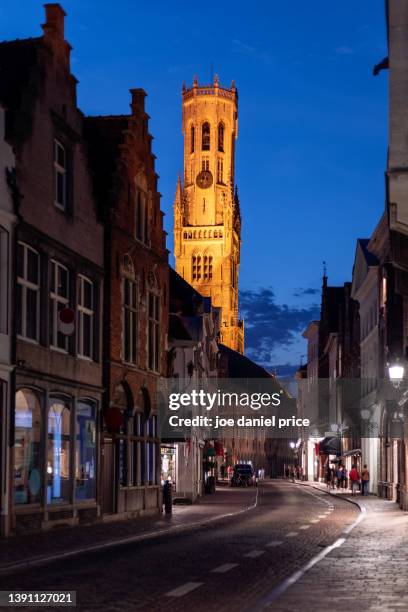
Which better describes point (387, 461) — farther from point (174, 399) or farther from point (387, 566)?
point (387, 566)

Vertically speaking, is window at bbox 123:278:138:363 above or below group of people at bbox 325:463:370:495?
above

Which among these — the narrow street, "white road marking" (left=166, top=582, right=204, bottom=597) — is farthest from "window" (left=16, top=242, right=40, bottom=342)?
"white road marking" (left=166, top=582, right=204, bottom=597)

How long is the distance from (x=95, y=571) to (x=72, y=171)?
16.7 metres

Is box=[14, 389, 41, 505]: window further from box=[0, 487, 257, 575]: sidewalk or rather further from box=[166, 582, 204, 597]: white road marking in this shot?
box=[166, 582, 204, 597]: white road marking

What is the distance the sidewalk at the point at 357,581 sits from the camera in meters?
13.3

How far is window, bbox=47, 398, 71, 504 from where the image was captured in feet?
98.2

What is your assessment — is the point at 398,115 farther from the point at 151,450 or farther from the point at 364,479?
the point at 364,479

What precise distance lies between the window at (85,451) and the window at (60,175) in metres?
5.43

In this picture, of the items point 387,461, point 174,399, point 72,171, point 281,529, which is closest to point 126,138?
point 72,171

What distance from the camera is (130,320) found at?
123 feet

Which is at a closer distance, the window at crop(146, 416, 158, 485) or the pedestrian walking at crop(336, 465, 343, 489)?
the window at crop(146, 416, 158, 485)

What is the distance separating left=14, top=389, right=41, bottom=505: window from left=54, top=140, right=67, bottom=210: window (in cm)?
568

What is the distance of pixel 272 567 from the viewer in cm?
1845

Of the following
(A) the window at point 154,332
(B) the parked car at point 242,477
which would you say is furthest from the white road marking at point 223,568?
(B) the parked car at point 242,477
